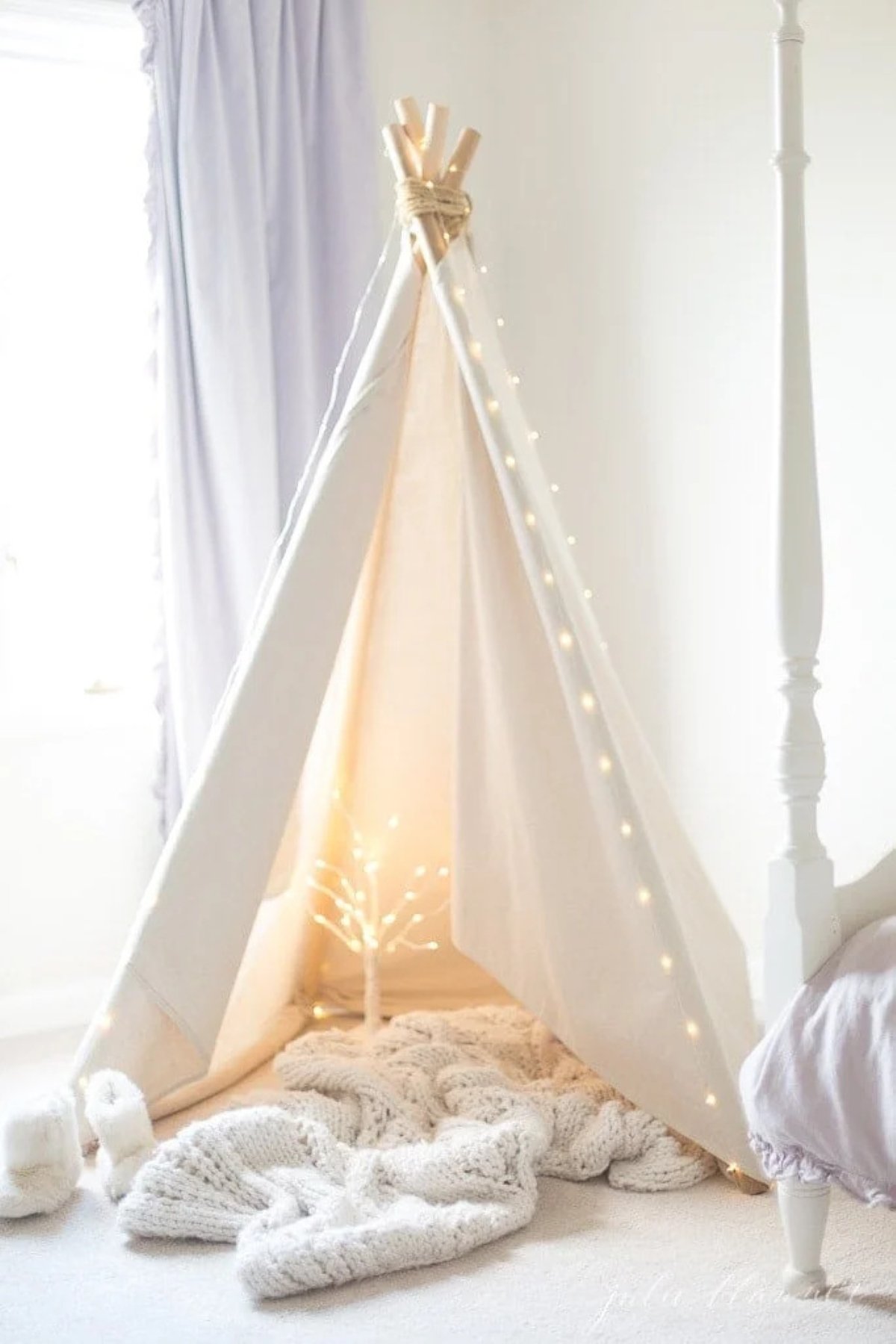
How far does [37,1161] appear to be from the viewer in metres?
2.35

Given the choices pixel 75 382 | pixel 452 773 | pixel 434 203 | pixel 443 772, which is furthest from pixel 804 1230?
pixel 75 382

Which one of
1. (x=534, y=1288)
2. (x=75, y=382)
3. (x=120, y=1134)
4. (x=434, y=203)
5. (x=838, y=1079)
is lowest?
(x=534, y=1288)

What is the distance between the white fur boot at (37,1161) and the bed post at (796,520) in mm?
1052

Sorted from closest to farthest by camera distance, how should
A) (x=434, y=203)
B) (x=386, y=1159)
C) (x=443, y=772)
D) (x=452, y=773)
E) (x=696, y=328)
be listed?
(x=386, y=1159) → (x=434, y=203) → (x=452, y=773) → (x=443, y=772) → (x=696, y=328)

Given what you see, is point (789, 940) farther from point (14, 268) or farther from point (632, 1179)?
point (14, 268)

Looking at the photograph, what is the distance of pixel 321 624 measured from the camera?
2666 millimetres

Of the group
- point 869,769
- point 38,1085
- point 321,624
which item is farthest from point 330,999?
point 869,769

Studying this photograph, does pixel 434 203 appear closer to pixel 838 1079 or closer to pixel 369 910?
pixel 369 910

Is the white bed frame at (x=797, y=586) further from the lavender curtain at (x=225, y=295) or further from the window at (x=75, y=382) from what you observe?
the window at (x=75, y=382)

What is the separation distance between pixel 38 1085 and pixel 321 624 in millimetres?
1080

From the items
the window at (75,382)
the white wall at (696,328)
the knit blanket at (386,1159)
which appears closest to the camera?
the knit blanket at (386,1159)

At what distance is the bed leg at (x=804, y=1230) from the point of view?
1968 mm

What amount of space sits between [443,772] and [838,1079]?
1.40 metres

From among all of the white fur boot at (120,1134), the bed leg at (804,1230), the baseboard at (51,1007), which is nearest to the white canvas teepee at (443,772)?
the white fur boot at (120,1134)
